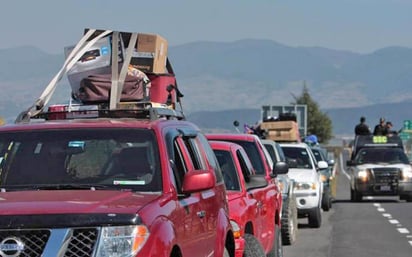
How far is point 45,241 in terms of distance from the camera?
634cm

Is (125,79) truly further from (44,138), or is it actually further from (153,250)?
(153,250)

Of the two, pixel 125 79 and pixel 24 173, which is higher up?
pixel 125 79

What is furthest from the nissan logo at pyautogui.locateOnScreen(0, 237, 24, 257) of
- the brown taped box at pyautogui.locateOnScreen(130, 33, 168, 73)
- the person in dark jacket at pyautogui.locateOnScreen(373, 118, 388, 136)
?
the person in dark jacket at pyautogui.locateOnScreen(373, 118, 388, 136)

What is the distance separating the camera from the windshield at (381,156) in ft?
104

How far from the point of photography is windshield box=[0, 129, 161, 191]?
297 inches

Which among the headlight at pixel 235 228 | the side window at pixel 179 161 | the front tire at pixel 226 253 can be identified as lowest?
the front tire at pixel 226 253

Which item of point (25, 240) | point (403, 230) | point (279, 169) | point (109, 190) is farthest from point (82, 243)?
point (403, 230)

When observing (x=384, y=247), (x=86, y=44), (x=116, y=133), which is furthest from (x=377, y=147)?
(x=116, y=133)

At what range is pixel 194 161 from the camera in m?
8.64

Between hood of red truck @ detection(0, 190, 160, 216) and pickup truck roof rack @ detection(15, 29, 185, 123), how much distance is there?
130 cm

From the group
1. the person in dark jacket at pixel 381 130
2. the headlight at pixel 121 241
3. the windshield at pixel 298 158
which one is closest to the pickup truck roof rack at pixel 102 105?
the headlight at pixel 121 241

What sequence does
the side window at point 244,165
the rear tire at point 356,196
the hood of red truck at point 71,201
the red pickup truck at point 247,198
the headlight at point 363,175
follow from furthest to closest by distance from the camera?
the rear tire at point 356,196
the headlight at point 363,175
the side window at point 244,165
the red pickup truck at point 247,198
the hood of red truck at point 71,201

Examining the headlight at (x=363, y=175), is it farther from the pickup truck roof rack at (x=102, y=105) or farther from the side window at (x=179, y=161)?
→ the side window at (x=179, y=161)

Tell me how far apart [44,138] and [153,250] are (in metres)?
1.73
